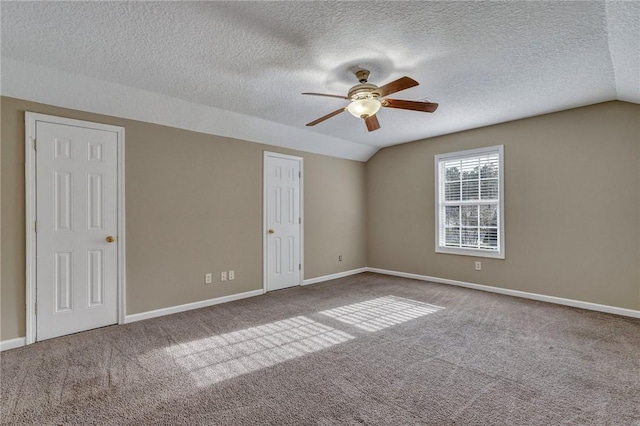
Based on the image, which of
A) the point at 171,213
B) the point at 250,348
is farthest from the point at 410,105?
the point at 171,213

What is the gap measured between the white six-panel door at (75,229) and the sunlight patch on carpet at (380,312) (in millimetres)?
2507

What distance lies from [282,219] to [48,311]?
9.67ft

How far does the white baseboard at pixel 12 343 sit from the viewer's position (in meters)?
2.71

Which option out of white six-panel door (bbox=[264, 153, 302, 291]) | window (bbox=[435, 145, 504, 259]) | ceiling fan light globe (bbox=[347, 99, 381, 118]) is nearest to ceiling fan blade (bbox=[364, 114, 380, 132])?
ceiling fan light globe (bbox=[347, 99, 381, 118])

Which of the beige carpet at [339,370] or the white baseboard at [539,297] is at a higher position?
the white baseboard at [539,297]

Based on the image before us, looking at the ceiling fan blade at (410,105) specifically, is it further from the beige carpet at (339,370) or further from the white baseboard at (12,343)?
the white baseboard at (12,343)

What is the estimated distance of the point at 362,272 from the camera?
6.13m

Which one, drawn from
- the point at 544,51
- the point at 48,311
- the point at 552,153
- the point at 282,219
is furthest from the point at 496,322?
the point at 48,311

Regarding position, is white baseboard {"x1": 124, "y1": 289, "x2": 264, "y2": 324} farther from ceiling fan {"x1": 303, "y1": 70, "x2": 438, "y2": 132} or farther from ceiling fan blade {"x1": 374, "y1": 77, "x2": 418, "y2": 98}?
ceiling fan blade {"x1": 374, "y1": 77, "x2": 418, "y2": 98}

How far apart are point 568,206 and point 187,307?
5028mm

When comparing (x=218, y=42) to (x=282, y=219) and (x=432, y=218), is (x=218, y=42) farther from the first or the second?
(x=432, y=218)

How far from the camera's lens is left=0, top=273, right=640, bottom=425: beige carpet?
1841mm

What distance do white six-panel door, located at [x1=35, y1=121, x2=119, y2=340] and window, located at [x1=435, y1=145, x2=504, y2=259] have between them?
15.5 feet

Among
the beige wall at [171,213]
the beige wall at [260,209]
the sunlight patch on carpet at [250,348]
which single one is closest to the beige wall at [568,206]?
the beige wall at [260,209]
